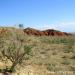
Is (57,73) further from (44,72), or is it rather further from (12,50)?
(12,50)

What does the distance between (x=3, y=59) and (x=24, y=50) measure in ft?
6.71

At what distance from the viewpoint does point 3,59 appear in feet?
49.7

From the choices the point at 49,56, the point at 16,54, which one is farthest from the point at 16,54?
the point at 49,56

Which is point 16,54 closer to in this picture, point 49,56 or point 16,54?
point 16,54

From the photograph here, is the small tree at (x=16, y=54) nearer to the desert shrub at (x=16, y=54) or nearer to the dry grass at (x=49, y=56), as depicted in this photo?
the desert shrub at (x=16, y=54)

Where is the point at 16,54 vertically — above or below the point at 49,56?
above

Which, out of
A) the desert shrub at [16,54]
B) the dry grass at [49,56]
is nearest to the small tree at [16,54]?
the desert shrub at [16,54]

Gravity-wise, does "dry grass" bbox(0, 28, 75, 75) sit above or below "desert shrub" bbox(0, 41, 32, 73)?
below

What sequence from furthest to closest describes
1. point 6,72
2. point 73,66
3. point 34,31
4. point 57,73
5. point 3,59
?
point 34,31
point 73,66
point 3,59
point 57,73
point 6,72

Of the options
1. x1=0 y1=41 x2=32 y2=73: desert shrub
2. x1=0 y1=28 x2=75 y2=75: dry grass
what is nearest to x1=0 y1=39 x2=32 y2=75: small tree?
x1=0 y1=41 x2=32 y2=73: desert shrub

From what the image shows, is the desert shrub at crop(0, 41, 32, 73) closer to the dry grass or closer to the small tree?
the small tree

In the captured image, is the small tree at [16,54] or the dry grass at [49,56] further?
the dry grass at [49,56]

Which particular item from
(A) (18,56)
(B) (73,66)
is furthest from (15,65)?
(B) (73,66)

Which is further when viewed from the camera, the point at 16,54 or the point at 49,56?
the point at 49,56
